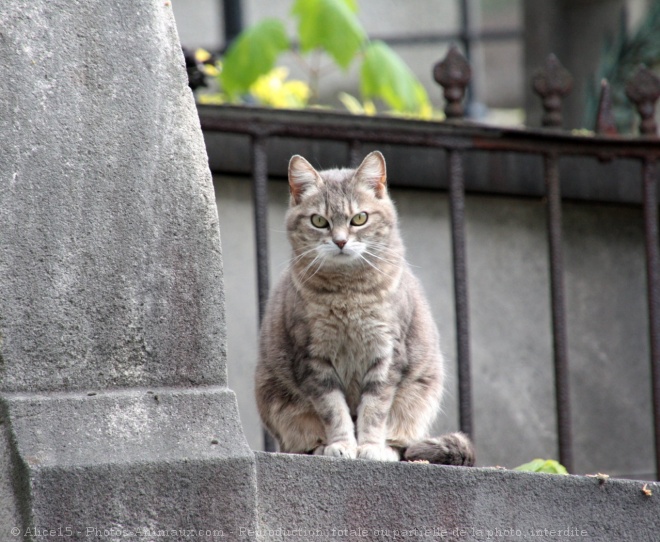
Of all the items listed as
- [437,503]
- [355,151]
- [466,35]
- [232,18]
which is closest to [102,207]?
[437,503]

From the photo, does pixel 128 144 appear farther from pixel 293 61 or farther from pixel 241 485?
pixel 293 61

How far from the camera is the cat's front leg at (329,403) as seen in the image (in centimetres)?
304

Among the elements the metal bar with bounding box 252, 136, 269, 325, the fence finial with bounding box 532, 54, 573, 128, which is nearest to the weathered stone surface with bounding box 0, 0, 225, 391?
the metal bar with bounding box 252, 136, 269, 325

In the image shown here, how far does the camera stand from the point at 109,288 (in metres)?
2.23

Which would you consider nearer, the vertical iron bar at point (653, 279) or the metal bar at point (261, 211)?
the metal bar at point (261, 211)

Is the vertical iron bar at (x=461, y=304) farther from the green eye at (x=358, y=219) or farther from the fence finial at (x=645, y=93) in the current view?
the fence finial at (x=645, y=93)

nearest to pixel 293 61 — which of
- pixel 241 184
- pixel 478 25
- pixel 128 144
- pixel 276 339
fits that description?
pixel 478 25

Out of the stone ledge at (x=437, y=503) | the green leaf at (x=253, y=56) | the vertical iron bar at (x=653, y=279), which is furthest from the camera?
the green leaf at (x=253, y=56)

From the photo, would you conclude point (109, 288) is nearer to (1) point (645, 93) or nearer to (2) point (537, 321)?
(1) point (645, 93)

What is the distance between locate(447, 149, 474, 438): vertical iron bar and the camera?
3.58 meters

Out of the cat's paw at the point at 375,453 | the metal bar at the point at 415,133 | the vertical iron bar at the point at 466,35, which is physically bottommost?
the cat's paw at the point at 375,453

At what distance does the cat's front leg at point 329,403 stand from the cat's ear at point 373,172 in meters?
0.66

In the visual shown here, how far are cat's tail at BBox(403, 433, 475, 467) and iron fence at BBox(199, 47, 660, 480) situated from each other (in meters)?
0.63

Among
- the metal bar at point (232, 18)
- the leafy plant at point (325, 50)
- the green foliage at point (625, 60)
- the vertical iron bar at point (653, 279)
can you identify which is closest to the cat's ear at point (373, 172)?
the leafy plant at point (325, 50)
